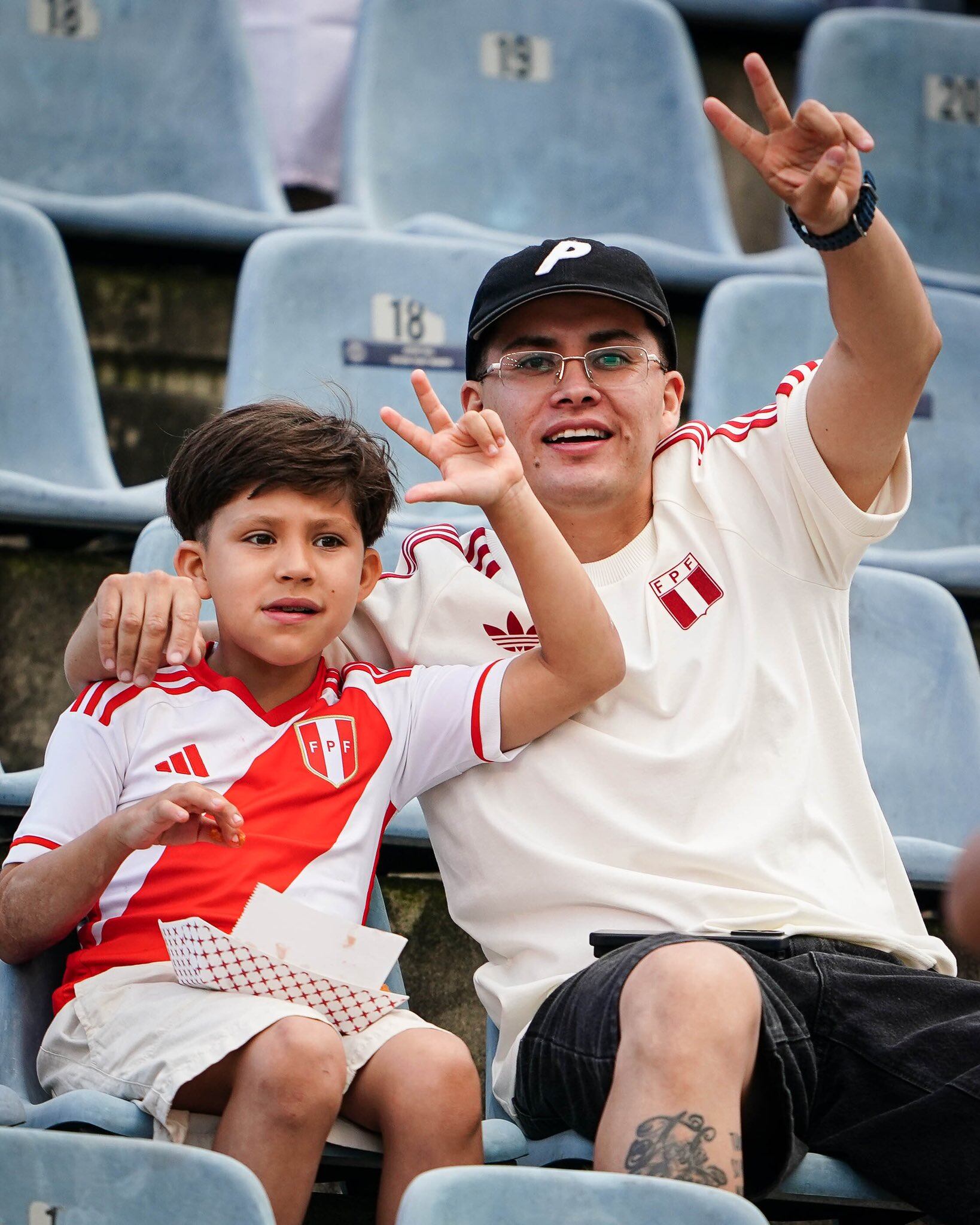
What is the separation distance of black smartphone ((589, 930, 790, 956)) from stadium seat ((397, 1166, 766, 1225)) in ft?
1.36

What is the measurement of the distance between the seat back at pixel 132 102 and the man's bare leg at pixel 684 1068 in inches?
96.6

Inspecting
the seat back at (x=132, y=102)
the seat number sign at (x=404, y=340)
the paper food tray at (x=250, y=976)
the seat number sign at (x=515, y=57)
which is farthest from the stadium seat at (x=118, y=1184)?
the seat number sign at (x=515, y=57)

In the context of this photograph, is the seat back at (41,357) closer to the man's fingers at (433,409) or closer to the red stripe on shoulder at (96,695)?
the red stripe on shoulder at (96,695)

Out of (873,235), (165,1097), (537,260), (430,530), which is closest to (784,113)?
(873,235)

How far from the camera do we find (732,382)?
9.91 ft

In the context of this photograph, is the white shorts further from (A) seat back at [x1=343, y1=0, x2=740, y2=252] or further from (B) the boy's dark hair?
(A) seat back at [x1=343, y1=0, x2=740, y2=252]

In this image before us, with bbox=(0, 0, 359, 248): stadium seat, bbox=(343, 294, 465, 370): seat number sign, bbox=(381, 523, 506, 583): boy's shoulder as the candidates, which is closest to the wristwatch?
bbox=(381, 523, 506, 583): boy's shoulder

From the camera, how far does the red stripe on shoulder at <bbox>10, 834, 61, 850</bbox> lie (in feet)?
5.14

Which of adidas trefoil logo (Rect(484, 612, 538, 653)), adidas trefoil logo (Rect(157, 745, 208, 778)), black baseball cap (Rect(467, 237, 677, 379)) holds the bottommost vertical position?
adidas trefoil logo (Rect(157, 745, 208, 778))

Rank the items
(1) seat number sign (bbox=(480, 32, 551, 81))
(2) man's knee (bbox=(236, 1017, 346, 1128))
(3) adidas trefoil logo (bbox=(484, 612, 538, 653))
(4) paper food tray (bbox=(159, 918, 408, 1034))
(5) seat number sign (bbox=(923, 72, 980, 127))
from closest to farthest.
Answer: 1. (2) man's knee (bbox=(236, 1017, 346, 1128))
2. (4) paper food tray (bbox=(159, 918, 408, 1034))
3. (3) adidas trefoil logo (bbox=(484, 612, 538, 653))
4. (1) seat number sign (bbox=(480, 32, 551, 81))
5. (5) seat number sign (bbox=(923, 72, 980, 127))

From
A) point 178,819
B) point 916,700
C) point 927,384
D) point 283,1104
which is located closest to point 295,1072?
point 283,1104

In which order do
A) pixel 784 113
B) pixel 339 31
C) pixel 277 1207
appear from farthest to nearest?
pixel 339 31 → pixel 784 113 → pixel 277 1207

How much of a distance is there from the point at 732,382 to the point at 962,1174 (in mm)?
1876

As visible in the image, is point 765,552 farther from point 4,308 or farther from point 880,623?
point 4,308
